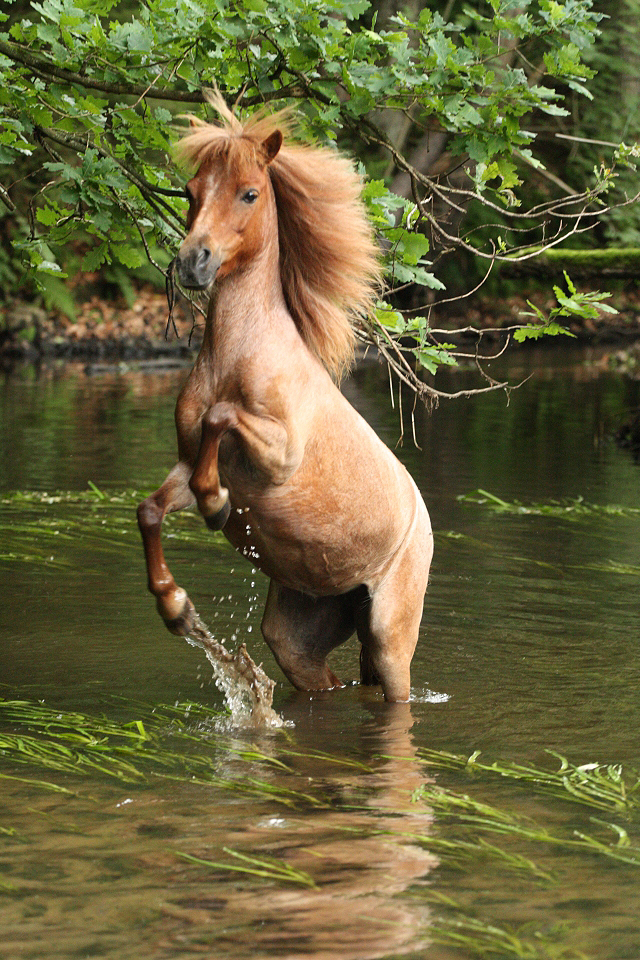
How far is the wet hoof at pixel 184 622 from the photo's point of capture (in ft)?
15.4

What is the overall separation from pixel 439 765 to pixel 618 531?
5354 millimetres

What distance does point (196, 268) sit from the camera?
428cm

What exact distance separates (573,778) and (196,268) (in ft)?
7.48

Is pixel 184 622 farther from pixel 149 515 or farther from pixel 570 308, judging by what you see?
pixel 570 308

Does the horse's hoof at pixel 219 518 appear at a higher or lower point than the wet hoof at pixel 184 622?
higher

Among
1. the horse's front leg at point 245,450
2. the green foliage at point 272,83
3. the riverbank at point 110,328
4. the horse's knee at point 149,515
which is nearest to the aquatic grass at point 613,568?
the green foliage at point 272,83

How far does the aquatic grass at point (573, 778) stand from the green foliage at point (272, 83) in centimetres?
208

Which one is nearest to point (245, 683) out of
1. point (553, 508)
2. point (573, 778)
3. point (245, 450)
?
point (245, 450)

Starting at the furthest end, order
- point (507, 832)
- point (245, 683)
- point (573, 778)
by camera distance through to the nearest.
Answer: point (245, 683)
point (573, 778)
point (507, 832)

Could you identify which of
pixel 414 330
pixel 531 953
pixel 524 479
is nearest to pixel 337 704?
pixel 414 330

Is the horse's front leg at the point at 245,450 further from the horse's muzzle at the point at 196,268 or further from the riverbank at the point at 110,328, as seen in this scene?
the riverbank at the point at 110,328

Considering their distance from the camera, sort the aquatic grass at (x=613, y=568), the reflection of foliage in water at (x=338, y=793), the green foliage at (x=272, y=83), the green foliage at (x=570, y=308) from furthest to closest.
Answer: the aquatic grass at (x=613, y=568), the green foliage at (x=570, y=308), the green foliage at (x=272, y=83), the reflection of foliage in water at (x=338, y=793)

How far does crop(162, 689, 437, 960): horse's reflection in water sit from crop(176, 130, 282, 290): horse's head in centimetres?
187

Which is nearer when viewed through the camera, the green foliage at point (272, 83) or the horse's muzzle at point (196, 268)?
the horse's muzzle at point (196, 268)
